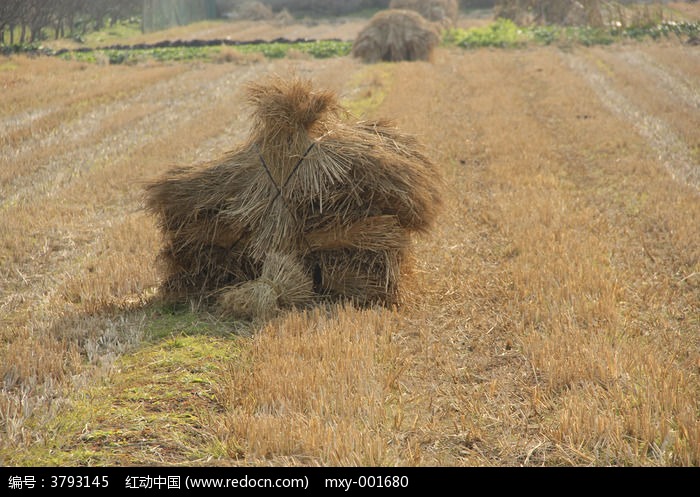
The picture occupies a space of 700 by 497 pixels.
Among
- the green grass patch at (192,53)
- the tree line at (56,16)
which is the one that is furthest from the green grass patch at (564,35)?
the tree line at (56,16)

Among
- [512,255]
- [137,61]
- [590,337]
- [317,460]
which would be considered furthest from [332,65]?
[317,460]

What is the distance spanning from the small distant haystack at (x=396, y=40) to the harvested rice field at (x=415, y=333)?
1095cm

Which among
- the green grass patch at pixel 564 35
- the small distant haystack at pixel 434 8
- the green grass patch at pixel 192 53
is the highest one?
the small distant haystack at pixel 434 8

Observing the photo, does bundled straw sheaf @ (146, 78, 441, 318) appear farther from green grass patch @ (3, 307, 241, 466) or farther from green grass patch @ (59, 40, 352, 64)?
green grass patch @ (59, 40, 352, 64)

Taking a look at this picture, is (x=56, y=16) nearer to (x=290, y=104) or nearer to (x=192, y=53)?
(x=192, y=53)

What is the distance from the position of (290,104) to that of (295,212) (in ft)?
2.76

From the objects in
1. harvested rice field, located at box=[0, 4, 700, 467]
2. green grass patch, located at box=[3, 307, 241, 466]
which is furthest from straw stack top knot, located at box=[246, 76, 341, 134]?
green grass patch, located at box=[3, 307, 241, 466]

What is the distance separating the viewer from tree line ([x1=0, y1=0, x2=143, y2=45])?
2731 centimetres

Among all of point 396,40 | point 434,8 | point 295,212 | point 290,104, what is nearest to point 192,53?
point 396,40

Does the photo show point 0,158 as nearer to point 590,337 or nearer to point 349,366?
point 349,366

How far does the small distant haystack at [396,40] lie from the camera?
22.5 meters

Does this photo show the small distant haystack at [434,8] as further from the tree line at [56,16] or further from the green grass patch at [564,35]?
the tree line at [56,16]

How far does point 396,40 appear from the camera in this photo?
22453mm

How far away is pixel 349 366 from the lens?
454 cm
